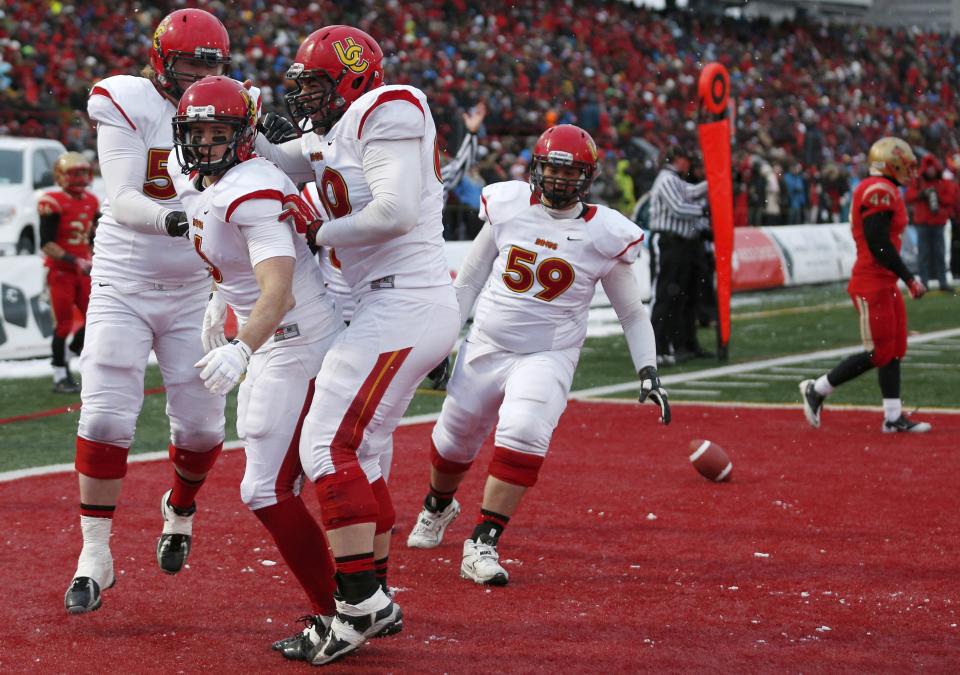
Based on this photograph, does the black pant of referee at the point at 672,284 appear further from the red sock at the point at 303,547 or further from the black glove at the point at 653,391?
the red sock at the point at 303,547

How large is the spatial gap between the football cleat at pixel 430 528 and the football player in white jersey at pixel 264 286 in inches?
57.7

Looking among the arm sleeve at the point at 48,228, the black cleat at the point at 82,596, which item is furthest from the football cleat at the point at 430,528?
the arm sleeve at the point at 48,228

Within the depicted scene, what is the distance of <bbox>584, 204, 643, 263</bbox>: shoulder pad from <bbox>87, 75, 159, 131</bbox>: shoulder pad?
181cm

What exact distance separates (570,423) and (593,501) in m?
2.52

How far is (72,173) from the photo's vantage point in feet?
33.4

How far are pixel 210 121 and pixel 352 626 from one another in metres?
1.51

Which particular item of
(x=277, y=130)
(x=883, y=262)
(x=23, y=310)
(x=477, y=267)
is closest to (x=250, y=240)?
(x=277, y=130)

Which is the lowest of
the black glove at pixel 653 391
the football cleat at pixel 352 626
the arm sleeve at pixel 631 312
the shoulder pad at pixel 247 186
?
the football cleat at pixel 352 626

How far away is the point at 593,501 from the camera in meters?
6.67

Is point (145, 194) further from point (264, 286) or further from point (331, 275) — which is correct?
point (264, 286)

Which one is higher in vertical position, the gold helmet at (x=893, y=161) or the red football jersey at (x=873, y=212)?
the gold helmet at (x=893, y=161)

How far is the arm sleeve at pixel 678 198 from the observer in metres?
12.2

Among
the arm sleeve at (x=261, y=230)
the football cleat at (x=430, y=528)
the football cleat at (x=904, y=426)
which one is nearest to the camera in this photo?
the arm sleeve at (x=261, y=230)

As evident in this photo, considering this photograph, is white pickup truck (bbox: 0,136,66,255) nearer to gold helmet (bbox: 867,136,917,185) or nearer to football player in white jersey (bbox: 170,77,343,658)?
gold helmet (bbox: 867,136,917,185)
